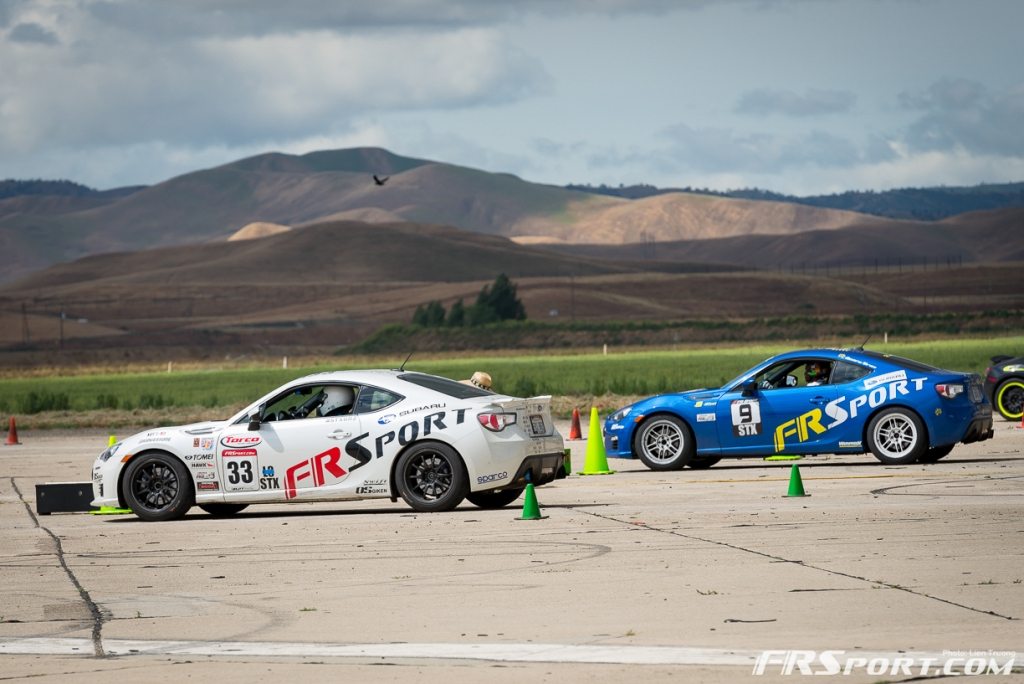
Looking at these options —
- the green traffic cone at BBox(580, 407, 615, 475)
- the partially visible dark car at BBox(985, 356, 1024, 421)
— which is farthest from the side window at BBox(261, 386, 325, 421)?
the partially visible dark car at BBox(985, 356, 1024, 421)

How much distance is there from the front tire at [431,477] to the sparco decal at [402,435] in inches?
4.9

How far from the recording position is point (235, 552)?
45.6 ft

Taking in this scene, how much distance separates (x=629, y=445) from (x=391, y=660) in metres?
12.4

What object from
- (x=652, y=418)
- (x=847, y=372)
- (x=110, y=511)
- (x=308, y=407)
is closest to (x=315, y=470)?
(x=308, y=407)

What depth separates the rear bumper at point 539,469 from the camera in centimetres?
1623

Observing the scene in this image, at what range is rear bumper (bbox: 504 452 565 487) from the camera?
16.2 m

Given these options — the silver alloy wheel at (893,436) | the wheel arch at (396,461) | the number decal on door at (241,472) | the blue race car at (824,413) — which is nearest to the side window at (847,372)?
the blue race car at (824,413)

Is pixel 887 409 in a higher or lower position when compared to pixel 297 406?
lower

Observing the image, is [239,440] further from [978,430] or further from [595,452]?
[978,430]

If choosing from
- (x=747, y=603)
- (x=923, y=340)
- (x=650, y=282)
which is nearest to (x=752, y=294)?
(x=650, y=282)

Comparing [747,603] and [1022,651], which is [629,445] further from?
[1022,651]

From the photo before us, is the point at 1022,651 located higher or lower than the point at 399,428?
lower

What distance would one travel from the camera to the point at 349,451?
16.4 meters

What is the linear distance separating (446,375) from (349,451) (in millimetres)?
48415
